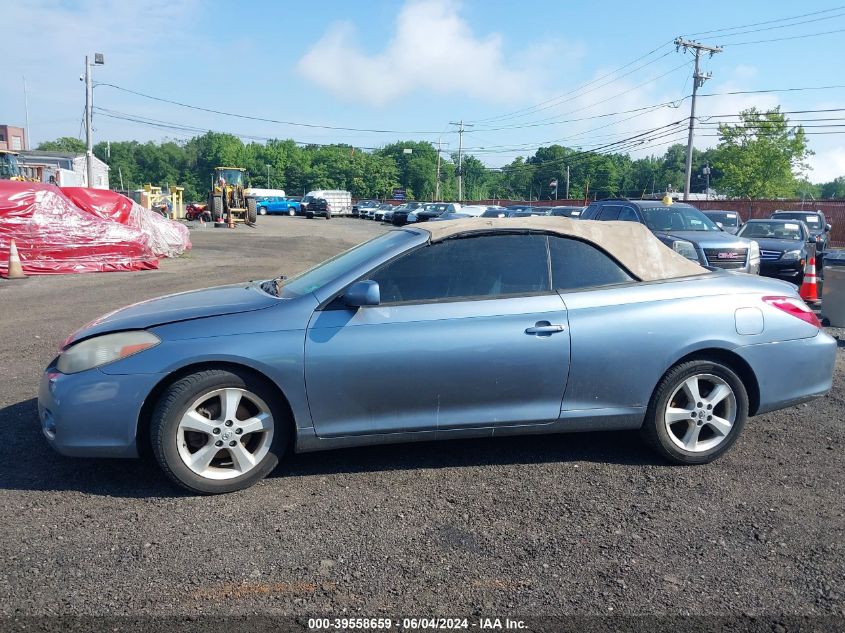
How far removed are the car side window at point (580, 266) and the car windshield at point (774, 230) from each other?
12871 millimetres

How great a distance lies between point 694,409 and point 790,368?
0.76m

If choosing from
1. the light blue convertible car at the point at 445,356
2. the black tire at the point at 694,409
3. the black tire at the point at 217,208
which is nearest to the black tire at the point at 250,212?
the black tire at the point at 217,208

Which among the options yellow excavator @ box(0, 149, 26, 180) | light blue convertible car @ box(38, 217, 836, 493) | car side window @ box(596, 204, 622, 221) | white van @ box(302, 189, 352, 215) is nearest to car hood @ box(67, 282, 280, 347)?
light blue convertible car @ box(38, 217, 836, 493)

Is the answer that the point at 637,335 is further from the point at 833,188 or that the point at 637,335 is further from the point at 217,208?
the point at 833,188

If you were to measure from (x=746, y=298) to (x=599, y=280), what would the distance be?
38.6 inches

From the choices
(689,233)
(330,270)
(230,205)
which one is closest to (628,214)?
(689,233)

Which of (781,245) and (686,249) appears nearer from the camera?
(686,249)

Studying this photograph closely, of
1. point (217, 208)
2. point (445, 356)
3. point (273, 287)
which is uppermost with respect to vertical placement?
point (217, 208)

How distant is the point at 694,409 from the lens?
440 centimetres

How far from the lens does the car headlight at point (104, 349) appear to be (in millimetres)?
3893

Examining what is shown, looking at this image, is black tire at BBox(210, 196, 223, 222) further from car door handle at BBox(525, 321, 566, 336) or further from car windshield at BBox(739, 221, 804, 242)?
car door handle at BBox(525, 321, 566, 336)

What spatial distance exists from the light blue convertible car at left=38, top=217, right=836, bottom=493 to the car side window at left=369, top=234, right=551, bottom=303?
0.01 metres

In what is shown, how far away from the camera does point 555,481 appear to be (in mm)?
4211

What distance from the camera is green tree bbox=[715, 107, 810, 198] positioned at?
199ft
